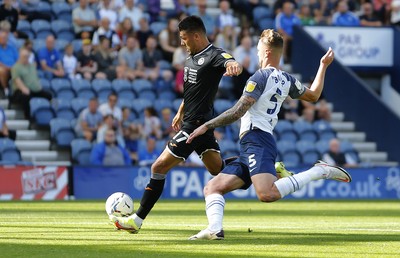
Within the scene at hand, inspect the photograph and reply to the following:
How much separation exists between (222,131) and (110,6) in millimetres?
4282

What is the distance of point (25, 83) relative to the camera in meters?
22.5

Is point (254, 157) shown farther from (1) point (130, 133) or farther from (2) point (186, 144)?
(1) point (130, 133)

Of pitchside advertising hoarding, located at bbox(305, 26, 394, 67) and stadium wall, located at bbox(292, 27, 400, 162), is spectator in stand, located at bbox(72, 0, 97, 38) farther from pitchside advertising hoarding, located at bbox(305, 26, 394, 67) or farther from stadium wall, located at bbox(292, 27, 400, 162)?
pitchside advertising hoarding, located at bbox(305, 26, 394, 67)

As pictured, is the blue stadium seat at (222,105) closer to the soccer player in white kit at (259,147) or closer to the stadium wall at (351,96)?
the stadium wall at (351,96)

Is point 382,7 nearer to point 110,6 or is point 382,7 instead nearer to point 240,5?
point 240,5

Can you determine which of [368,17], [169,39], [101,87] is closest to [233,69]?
[101,87]

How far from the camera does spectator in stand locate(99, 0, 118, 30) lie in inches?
968

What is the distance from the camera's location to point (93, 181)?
2123 centimetres

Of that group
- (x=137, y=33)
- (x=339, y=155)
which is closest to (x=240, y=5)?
(x=137, y=33)

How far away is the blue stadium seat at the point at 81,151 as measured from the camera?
71.9ft

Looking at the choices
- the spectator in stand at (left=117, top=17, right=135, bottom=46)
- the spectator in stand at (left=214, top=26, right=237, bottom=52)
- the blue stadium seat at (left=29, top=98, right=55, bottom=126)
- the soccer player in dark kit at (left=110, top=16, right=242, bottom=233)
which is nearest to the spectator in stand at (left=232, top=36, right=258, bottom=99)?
the spectator in stand at (left=214, top=26, right=237, bottom=52)

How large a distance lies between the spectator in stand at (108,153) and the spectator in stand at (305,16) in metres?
7.99

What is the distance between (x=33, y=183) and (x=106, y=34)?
4912 millimetres

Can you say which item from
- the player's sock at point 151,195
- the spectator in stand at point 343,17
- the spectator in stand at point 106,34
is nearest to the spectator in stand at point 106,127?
the spectator in stand at point 106,34
